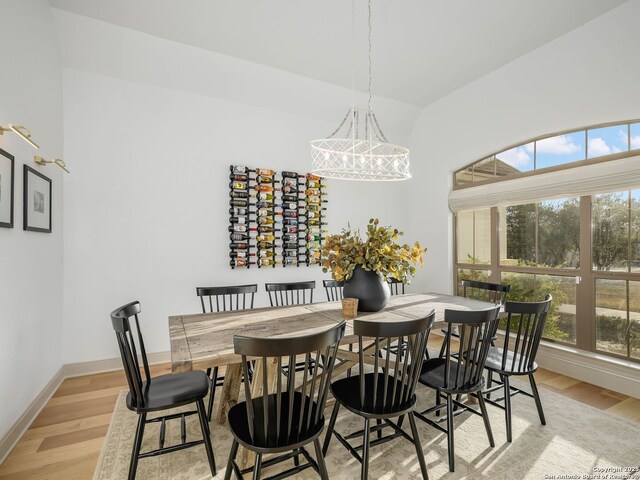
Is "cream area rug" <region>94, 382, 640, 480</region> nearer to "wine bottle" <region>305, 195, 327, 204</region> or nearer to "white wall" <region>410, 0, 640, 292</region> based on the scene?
"white wall" <region>410, 0, 640, 292</region>

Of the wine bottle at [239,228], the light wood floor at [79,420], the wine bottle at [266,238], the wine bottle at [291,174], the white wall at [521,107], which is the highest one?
the white wall at [521,107]

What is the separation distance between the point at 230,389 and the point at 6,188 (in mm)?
1963

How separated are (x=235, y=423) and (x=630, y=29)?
→ 418cm

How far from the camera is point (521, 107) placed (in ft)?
11.9

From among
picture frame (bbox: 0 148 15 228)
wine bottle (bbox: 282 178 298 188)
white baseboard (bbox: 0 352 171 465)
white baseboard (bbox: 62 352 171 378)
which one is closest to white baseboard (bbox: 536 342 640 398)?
wine bottle (bbox: 282 178 298 188)

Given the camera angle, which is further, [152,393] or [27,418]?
[27,418]

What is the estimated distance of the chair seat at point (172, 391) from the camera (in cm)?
175

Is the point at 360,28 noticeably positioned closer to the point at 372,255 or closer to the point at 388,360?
the point at 372,255

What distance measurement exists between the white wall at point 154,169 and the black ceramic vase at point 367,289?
6.04ft

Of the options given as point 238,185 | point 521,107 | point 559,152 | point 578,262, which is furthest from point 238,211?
point 578,262

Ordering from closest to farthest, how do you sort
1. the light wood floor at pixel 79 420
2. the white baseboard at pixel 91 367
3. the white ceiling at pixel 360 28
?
the light wood floor at pixel 79 420
the white ceiling at pixel 360 28
the white baseboard at pixel 91 367

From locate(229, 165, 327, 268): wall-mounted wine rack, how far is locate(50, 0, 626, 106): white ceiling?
1.28 meters

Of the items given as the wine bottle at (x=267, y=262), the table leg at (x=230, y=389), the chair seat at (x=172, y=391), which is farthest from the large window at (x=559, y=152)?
the chair seat at (x=172, y=391)

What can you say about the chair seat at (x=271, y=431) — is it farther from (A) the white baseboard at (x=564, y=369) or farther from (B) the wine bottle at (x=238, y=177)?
(B) the wine bottle at (x=238, y=177)
